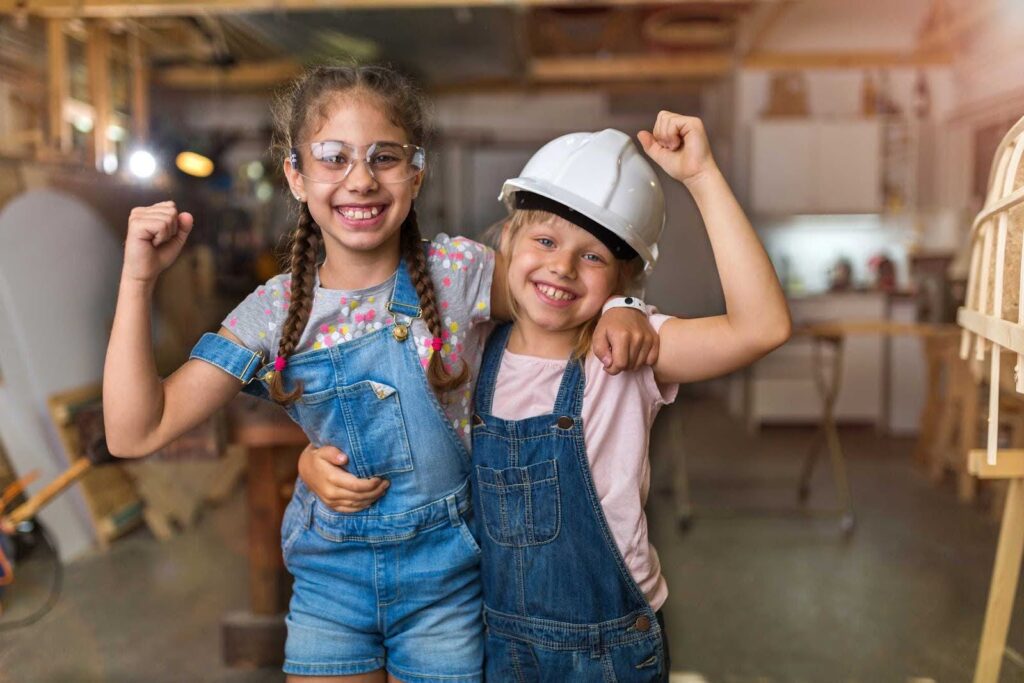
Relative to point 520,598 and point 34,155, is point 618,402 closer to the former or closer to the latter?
point 520,598

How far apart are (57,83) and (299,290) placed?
265cm

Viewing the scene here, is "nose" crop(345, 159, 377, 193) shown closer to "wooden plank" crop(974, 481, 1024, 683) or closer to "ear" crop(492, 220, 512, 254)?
"ear" crop(492, 220, 512, 254)

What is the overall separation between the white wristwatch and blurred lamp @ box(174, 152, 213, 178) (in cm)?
239

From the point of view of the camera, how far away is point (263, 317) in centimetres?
105

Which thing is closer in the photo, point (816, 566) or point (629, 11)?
point (816, 566)

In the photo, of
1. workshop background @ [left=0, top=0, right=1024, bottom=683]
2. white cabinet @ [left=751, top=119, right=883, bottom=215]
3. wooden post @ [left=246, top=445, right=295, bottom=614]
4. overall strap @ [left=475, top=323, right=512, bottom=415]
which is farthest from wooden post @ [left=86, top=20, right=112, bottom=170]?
→ white cabinet @ [left=751, top=119, right=883, bottom=215]

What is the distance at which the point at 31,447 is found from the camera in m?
2.78

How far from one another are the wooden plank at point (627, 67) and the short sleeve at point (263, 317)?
319cm

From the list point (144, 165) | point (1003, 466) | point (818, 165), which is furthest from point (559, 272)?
point (818, 165)

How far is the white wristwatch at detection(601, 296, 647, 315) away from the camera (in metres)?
1.07

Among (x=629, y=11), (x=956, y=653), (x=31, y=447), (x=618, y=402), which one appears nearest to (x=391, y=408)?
(x=618, y=402)

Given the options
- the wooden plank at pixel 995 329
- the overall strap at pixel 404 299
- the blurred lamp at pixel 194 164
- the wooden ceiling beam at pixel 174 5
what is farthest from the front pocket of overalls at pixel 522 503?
the blurred lamp at pixel 194 164

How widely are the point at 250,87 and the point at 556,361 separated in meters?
2.72

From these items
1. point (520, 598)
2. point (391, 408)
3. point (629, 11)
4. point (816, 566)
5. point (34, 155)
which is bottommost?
point (816, 566)
